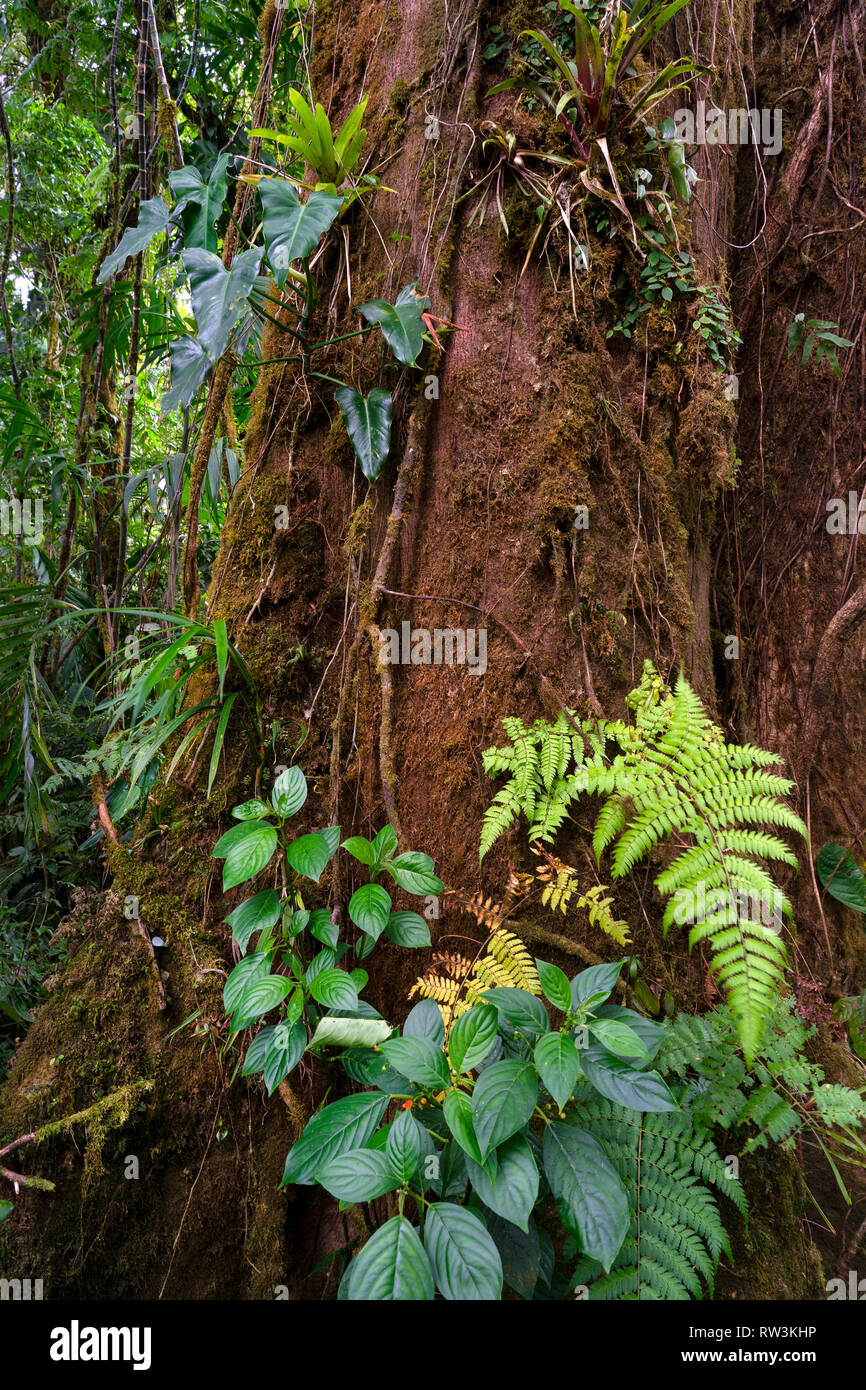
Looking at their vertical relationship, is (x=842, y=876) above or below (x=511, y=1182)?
above

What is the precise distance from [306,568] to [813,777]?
197 cm

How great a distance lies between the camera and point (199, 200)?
2064mm

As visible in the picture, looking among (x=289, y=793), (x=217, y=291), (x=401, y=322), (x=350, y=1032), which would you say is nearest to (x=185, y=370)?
(x=217, y=291)

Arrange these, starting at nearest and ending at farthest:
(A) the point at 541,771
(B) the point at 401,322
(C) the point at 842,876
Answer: (A) the point at 541,771
(B) the point at 401,322
(C) the point at 842,876

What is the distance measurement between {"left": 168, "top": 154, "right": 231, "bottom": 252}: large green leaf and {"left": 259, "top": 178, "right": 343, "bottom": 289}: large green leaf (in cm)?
39

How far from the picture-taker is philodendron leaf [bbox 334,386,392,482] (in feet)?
6.14

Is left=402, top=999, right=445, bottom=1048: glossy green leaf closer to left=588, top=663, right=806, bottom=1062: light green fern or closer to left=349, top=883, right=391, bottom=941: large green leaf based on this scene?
left=349, top=883, right=391, bottom=941: large green leaf

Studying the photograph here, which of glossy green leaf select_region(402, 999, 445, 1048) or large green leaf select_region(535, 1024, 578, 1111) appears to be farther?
glossy green leaf select_region(402, 999, 445, 1048)

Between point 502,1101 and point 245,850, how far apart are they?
27.1 inches

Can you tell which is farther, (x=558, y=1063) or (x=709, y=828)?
(x=709, y=828)

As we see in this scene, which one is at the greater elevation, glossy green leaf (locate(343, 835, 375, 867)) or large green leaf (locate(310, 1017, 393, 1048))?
glossy green leaf (locate(343, 835, 375, 867))

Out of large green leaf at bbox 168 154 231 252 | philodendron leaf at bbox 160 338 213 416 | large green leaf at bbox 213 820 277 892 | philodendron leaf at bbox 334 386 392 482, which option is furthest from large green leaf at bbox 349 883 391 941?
large green leaf at bbox 168 154 231 252

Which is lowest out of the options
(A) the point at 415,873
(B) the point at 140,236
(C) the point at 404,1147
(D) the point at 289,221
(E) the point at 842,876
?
(C) the point at 404,1147

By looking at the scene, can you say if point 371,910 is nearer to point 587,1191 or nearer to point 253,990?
point 253,990
